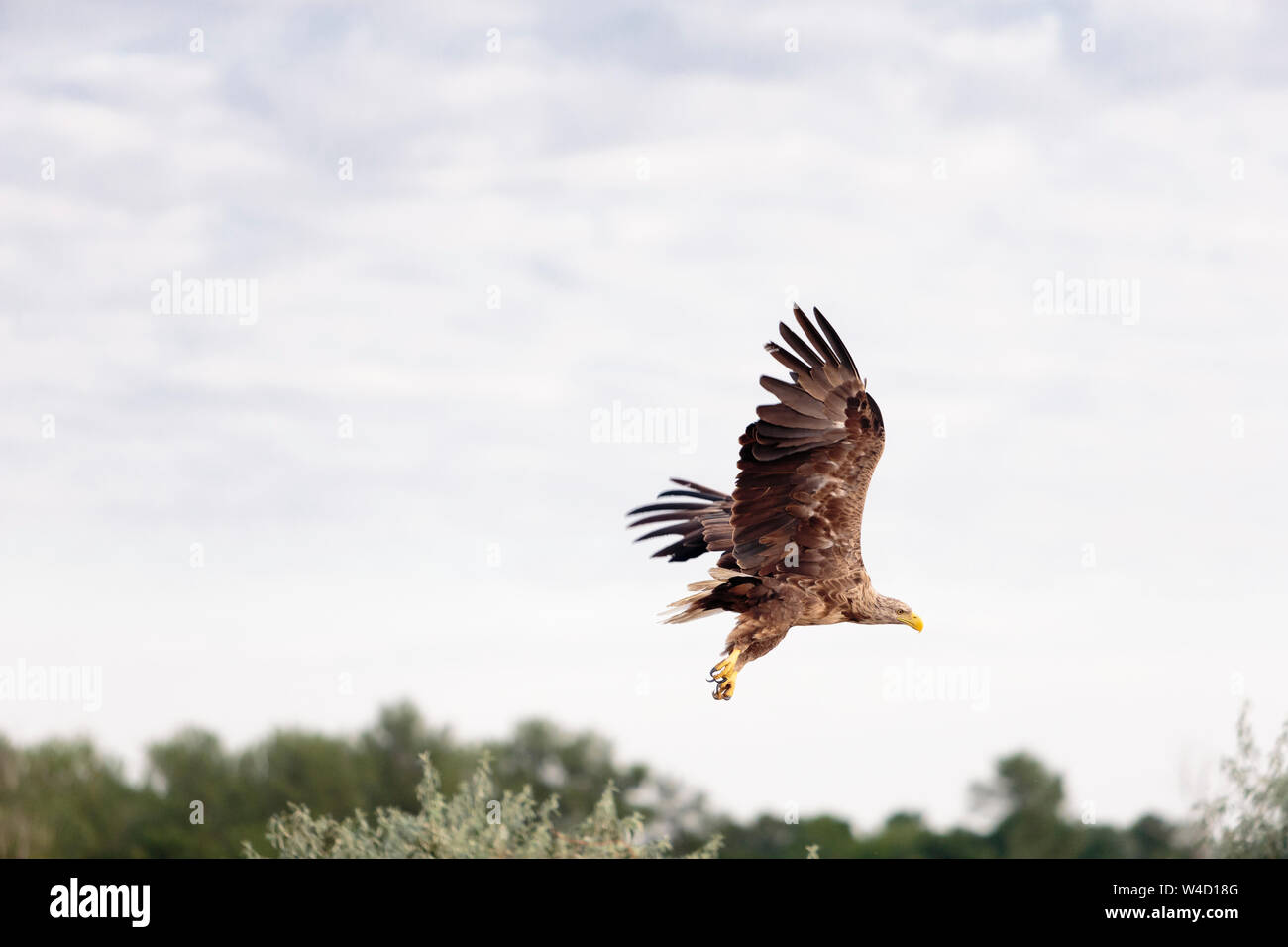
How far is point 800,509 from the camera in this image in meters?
11.5

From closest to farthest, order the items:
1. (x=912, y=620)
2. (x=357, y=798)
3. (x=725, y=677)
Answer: (x=725, y=677)
(x=912, y=620)
(x=357, y=798)

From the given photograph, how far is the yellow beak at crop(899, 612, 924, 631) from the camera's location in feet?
41.0

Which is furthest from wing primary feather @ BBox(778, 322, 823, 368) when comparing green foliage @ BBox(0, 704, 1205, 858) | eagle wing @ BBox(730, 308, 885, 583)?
green foliage @ BBox(0, 704, 1205, 858)

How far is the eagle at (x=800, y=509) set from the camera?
Result: 11148mm

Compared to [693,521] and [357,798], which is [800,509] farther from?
[357,798]

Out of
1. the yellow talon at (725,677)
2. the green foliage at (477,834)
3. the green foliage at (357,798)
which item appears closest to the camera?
the yellow talon at (725,677)

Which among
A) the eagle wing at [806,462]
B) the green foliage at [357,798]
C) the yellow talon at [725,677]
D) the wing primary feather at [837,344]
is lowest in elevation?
the green foliage at [357,798]

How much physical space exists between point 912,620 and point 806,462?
6.71 ft

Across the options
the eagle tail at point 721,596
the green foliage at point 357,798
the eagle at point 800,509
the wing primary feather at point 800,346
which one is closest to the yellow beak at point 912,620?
the eagle at point 800,509

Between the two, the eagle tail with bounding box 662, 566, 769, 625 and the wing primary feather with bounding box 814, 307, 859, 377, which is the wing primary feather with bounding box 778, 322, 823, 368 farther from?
the eagle tail with bounding box 662, 566, 769, 625

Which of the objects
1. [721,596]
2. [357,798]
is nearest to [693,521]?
[721,596]

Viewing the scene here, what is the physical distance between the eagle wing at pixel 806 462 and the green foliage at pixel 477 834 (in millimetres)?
2518

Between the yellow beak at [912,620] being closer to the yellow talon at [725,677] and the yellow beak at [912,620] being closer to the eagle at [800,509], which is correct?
the eagle at [800,509]
